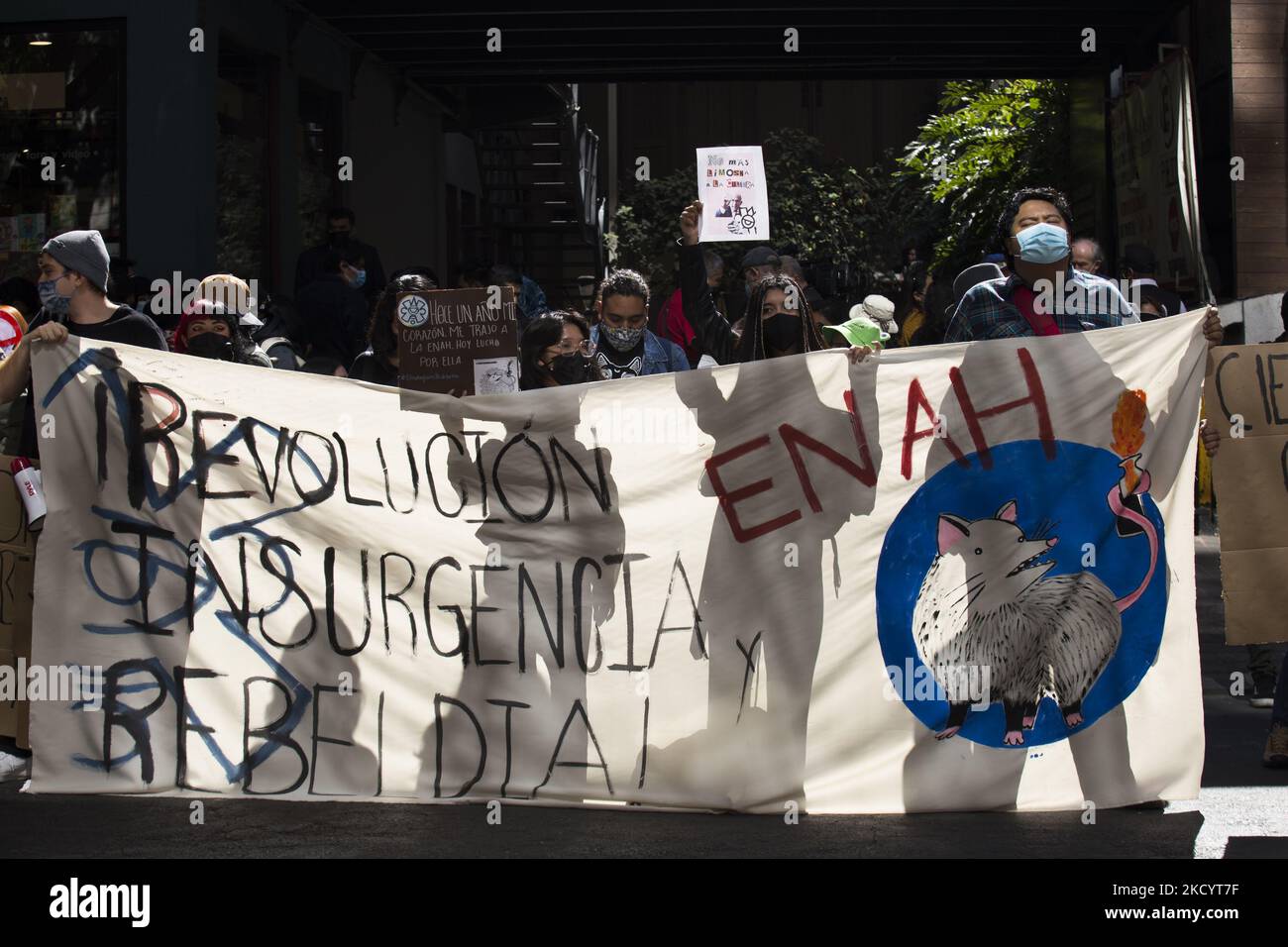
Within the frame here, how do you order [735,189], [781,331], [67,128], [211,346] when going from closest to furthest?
[781,331]
[211,346]
[735,189]
[67,128]

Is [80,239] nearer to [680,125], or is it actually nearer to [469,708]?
[469,708]

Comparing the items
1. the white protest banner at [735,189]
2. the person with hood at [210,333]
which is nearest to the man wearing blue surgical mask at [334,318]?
the white protest banner at [735,189]

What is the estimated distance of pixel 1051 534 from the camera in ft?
19.6

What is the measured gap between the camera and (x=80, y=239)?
683cm

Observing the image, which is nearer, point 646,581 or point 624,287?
point 646,581

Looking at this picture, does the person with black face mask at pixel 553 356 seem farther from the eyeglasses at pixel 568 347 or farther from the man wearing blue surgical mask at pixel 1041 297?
the man wearing blue surgical mask at pixel 1041 297

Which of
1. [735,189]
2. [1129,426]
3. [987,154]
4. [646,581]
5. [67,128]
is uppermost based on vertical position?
[987,154]

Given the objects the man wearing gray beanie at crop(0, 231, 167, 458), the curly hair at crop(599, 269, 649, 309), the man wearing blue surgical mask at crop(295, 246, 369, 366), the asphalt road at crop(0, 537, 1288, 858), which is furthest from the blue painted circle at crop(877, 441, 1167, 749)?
the man wearing blue surgical mask at crop(295, 246, 369, 366)

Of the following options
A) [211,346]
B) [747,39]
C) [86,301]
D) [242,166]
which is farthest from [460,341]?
[747,39]

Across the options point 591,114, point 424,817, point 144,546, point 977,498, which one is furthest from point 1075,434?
point 591,114

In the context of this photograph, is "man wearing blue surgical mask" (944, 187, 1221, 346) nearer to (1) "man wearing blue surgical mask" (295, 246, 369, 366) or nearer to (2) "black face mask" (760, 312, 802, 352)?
(2) "black face mask" (760, 312, 802, 352)

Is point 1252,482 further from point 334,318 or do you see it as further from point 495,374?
point 334,318

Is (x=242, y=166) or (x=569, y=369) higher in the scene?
(x=242, y=166)

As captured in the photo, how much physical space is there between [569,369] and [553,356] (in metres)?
0.09
